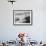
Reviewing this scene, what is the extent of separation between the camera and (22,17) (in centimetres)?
477

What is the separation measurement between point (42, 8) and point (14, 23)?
1.16 meters

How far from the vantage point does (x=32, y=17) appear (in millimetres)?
4762

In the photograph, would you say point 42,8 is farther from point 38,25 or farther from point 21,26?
point 21,26

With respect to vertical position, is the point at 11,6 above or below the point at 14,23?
above

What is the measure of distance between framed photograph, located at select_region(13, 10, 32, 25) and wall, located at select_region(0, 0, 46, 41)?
145 mm

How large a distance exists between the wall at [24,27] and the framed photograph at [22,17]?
145mm

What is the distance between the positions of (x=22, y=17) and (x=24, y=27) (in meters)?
0.37

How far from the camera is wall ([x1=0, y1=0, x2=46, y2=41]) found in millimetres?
4746

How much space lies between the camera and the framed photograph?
475 cm

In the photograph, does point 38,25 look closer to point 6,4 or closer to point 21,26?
point 21,26

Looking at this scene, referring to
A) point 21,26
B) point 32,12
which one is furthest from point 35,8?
point 21,26

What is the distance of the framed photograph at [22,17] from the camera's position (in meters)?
4.75

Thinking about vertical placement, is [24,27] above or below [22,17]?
below

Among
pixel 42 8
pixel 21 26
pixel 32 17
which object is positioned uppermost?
pixel 42 8
